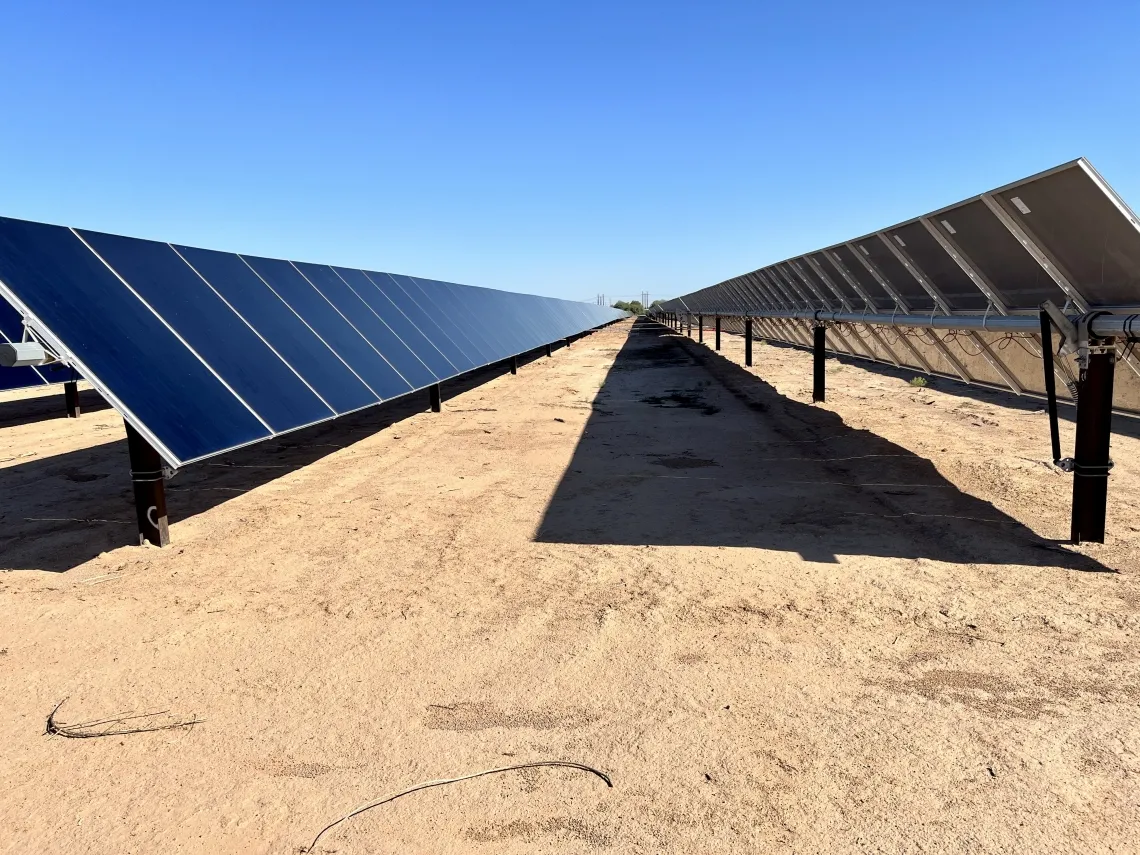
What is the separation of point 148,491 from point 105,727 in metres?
3.65

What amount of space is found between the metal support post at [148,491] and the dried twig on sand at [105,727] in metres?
3.30

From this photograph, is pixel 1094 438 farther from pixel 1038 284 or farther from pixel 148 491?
pixel 148 491

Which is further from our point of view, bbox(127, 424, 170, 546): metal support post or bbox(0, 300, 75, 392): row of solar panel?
bbox(0, 300, 75, 392): row of solar panel

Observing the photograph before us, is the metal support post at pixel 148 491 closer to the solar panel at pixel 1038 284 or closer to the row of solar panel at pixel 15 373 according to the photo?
the solar panel at pixel 1038 284

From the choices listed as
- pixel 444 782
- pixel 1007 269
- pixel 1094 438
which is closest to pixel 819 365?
pixel 1007 269

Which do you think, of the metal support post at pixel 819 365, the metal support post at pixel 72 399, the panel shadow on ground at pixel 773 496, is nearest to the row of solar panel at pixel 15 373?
the metal support post at pixel 72 399

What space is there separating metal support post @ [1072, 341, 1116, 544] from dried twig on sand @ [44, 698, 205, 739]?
26.9ft

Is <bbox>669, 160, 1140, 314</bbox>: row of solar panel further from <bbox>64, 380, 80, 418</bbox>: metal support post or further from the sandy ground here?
<bbox>64, 380, 80, 418</bbox>: metal support post

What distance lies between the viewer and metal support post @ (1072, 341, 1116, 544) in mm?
6891

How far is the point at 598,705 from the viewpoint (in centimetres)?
444

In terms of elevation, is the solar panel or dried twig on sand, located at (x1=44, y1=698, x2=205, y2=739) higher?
the solar panel

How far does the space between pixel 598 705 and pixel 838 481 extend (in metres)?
6.67

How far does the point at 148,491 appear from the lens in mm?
7277

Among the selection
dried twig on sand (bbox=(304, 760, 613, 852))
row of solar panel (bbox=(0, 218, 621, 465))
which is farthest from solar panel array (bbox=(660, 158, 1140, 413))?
row of solar panel (bbox=(0, 218, 621, 465))
